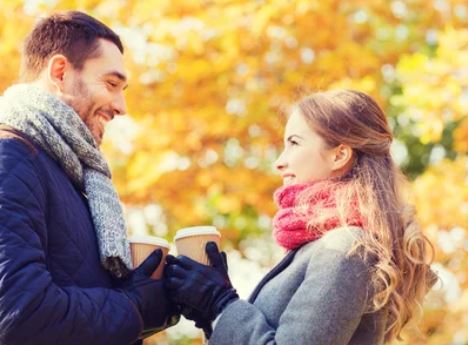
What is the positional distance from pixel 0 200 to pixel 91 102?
2.15 feet

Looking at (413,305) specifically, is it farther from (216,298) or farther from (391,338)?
(216,298)

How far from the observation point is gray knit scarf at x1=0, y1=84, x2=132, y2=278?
117 inches

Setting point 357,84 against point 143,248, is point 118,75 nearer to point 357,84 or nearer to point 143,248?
point 143,248

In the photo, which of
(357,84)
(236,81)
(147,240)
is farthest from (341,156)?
(236,81)

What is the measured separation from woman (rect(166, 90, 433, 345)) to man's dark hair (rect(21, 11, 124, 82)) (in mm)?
763

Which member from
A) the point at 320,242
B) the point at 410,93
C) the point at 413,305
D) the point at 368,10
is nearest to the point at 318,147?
the point at 320,242

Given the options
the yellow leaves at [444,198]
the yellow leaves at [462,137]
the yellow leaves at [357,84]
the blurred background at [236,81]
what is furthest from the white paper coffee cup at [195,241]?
the yellow leaves at [462,137]

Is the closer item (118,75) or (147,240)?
(147,240)

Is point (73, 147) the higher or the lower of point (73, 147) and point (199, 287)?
the higher

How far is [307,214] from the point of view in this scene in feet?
10.4

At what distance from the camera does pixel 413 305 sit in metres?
3.16

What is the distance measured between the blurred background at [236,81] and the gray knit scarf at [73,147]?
3.12 m

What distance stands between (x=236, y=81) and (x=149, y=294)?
3803 mm

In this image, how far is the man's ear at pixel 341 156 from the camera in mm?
3268
